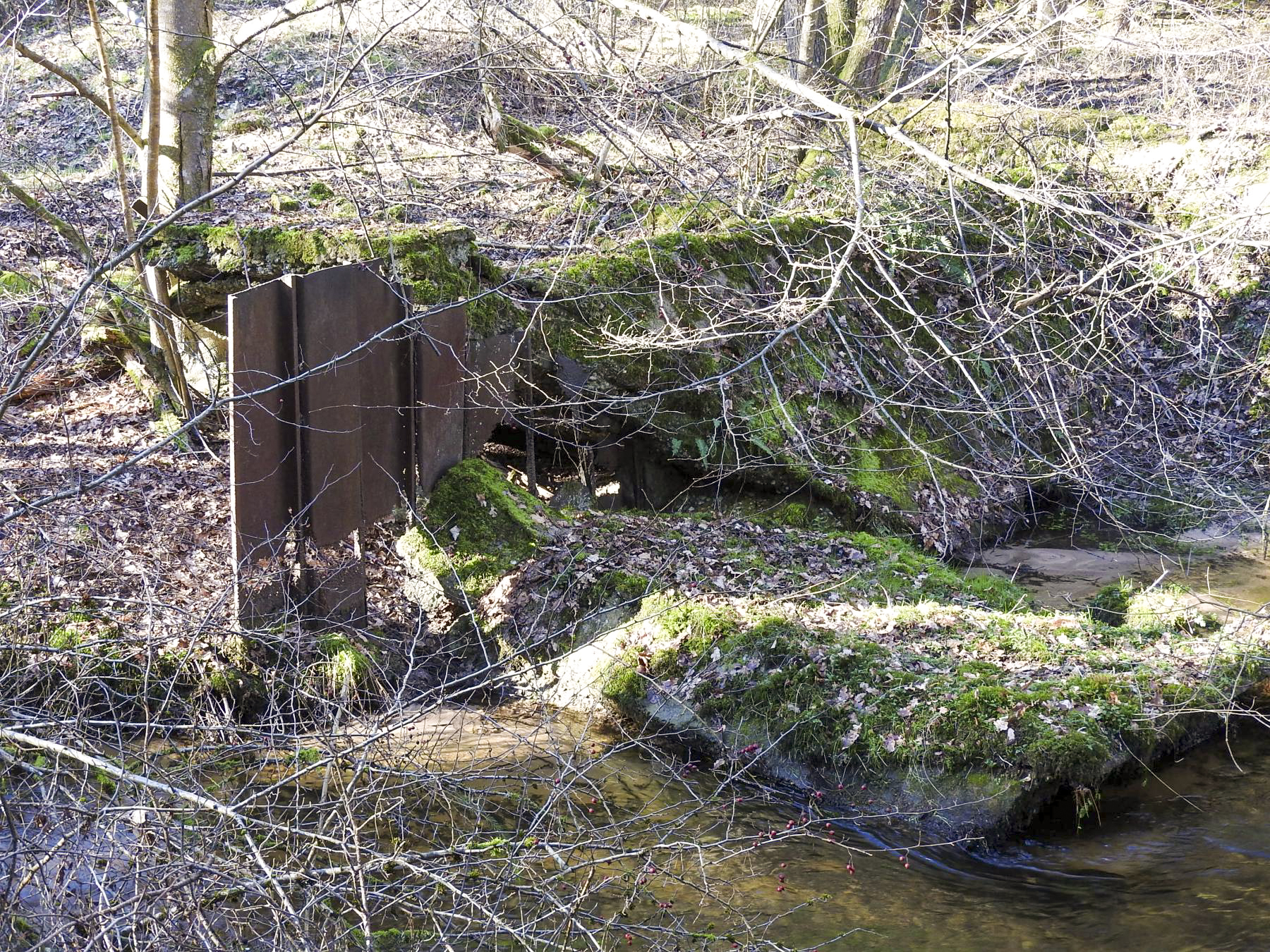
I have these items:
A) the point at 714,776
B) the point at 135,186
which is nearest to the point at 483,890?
the point at 714,776

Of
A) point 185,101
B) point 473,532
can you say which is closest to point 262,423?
point 473,532

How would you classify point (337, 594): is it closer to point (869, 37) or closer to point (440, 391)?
point (440, 391)

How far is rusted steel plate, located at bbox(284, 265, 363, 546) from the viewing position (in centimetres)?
592

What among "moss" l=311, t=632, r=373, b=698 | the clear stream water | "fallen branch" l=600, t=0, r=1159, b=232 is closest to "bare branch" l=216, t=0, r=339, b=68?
"fallen branch" l=600, t=0, r=1159, b=232

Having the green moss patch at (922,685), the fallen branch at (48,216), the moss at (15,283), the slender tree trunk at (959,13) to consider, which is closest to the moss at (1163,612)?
the green moss patch at (922,685)

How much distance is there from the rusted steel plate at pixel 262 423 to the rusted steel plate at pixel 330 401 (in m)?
0.07

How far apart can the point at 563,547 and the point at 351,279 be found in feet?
7.13

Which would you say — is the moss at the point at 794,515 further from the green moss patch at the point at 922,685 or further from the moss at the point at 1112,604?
the moss at the point at 1112,604

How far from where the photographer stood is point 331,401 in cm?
614

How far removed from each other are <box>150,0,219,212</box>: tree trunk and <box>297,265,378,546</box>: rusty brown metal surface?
2.36 m

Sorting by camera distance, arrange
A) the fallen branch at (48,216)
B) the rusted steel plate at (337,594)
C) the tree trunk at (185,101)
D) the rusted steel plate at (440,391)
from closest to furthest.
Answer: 1. the rusted steel plate at (337,594)
2. the rusted steel plate at (440,391)
3. the fallen branch at (48,216)
4. the tree trunk at (185,101)

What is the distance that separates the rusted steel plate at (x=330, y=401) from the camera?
19.4 feet

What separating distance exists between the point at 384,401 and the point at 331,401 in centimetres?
55

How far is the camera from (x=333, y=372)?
20.1 ft
